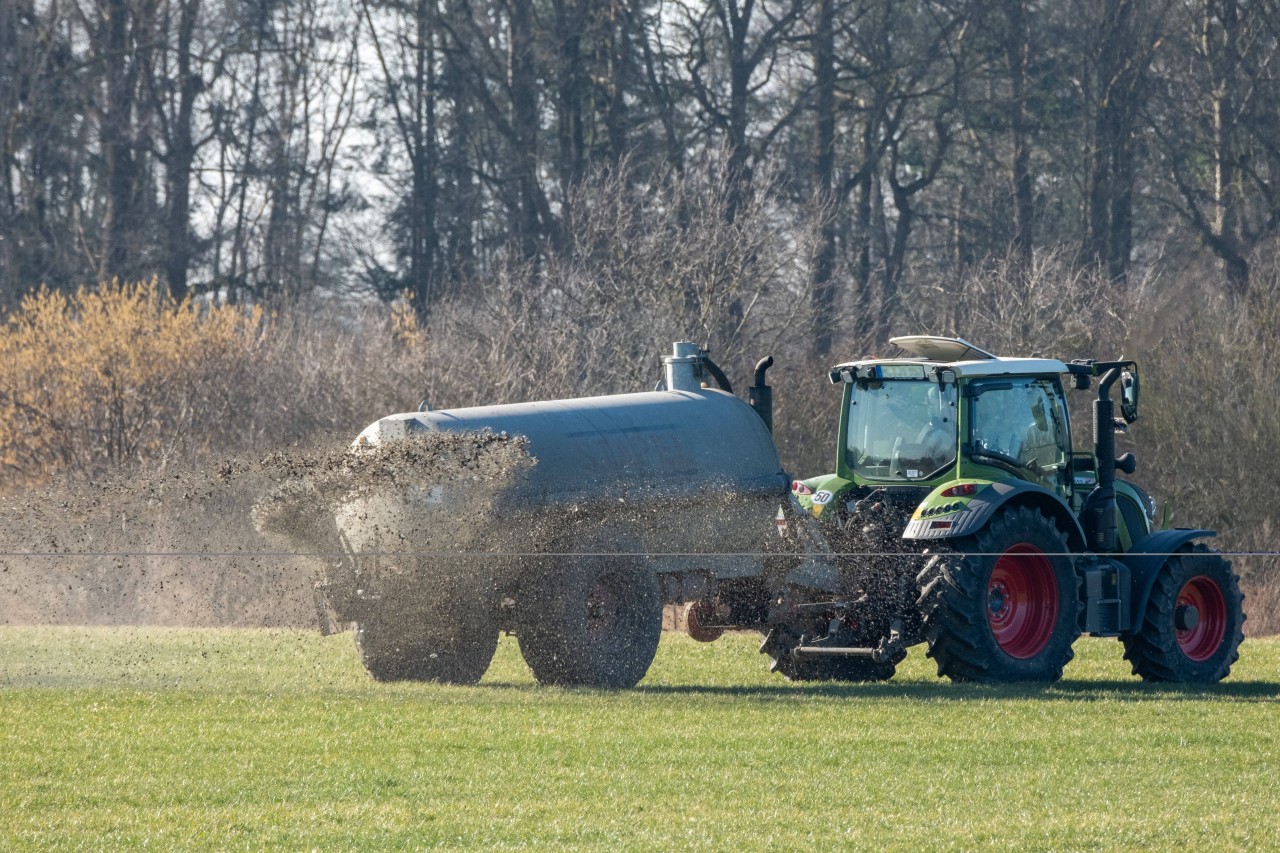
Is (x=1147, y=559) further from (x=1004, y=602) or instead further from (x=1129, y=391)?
(x=1129, y=391)

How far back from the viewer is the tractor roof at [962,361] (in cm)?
1380

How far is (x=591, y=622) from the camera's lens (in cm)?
1337

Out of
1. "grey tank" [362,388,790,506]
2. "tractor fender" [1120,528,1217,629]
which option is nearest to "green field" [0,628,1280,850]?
"tractor fender" [1120,528,1217,629]

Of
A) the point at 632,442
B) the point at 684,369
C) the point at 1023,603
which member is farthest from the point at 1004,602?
the point at 684,369

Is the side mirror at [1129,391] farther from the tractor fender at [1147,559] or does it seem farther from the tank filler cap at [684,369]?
the tank filler cap at [684,369]

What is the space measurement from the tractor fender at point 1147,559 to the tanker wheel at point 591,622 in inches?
150

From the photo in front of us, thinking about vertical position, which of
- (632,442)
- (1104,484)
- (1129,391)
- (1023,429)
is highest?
(1129,391)

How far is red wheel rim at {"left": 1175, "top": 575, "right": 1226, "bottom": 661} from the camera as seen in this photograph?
1434 cm

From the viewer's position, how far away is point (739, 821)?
315 inches

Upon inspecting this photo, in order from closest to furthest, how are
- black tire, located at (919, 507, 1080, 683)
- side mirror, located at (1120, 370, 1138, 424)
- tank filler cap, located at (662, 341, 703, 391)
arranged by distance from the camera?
1. black tire, located at (919, 507, 1080, 683)
2. side mirror, located at (1120, 370, 1138, 424)
3. tank filler cap, located at (662, 341, 703, 391)

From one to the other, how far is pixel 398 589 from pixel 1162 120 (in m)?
29.9

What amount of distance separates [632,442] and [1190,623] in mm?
4777

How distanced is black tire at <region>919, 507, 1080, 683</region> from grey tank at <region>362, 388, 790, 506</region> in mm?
1931

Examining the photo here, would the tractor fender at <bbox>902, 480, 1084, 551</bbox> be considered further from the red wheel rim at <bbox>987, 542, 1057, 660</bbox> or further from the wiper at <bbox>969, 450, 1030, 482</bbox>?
the red wheel rim at <bbox>987, 542, 1057, 660</bbox>
